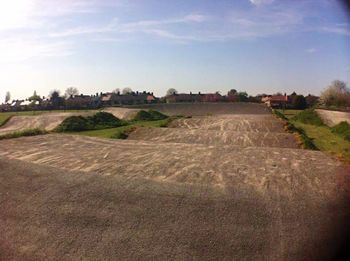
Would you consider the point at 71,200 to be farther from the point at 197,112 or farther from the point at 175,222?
the point at 197,112

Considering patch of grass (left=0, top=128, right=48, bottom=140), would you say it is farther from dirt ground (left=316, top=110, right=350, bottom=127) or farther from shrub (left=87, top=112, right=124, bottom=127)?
dirt ground (left=316, top=110, right=350, bottom=127)

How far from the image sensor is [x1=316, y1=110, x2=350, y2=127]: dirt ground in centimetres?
3576

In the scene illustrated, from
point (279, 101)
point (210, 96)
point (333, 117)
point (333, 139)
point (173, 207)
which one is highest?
point (210, 96)

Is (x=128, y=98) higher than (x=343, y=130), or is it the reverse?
(x=128, y=98)

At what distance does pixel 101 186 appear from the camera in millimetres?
12297

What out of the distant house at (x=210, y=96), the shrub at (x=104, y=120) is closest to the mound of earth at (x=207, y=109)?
the shrub at (x=104, y=120)

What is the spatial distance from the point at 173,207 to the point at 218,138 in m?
15.9

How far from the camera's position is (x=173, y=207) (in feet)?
34.4

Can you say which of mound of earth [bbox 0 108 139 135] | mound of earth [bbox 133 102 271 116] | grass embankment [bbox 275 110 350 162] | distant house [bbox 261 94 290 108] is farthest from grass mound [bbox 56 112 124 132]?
distant house [bbox 261 94 290 108]

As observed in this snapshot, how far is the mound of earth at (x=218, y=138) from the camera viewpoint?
23906 millimetres

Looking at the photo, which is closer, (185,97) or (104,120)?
(104,120)

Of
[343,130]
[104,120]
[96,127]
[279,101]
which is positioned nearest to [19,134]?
[96,127]

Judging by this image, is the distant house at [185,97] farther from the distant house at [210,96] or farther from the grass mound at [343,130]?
the grass mound at [343,130]

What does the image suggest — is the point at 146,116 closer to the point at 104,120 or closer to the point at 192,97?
the point at 104,120
